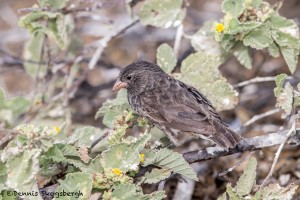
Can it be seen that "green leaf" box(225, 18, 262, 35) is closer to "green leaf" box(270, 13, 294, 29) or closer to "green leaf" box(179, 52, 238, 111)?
"green leaf" box(270, 13, 294, 29)

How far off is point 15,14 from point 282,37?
532 centimetres

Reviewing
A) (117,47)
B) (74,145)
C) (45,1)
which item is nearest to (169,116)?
(74,145)

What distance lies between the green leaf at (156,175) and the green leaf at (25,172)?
830 mm

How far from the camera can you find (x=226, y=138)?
446cm

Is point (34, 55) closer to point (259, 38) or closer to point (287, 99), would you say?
point (259, 38)

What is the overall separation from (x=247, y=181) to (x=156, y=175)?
62 centimetres

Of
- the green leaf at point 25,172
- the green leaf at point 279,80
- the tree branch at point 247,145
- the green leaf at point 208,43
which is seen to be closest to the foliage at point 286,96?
the green leaf at point 279,80

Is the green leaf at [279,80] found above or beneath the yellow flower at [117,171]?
above

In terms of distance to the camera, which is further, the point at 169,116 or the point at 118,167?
the point at 169,116

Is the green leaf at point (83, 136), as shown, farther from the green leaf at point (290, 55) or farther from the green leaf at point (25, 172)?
the green leaf at point (290, 55)

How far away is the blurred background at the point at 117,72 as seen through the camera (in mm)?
5711

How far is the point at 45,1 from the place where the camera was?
538 cm

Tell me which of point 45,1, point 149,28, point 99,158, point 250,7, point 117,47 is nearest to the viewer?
point 99,158

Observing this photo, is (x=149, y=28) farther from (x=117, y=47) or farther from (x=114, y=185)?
(x=114, y=185)
